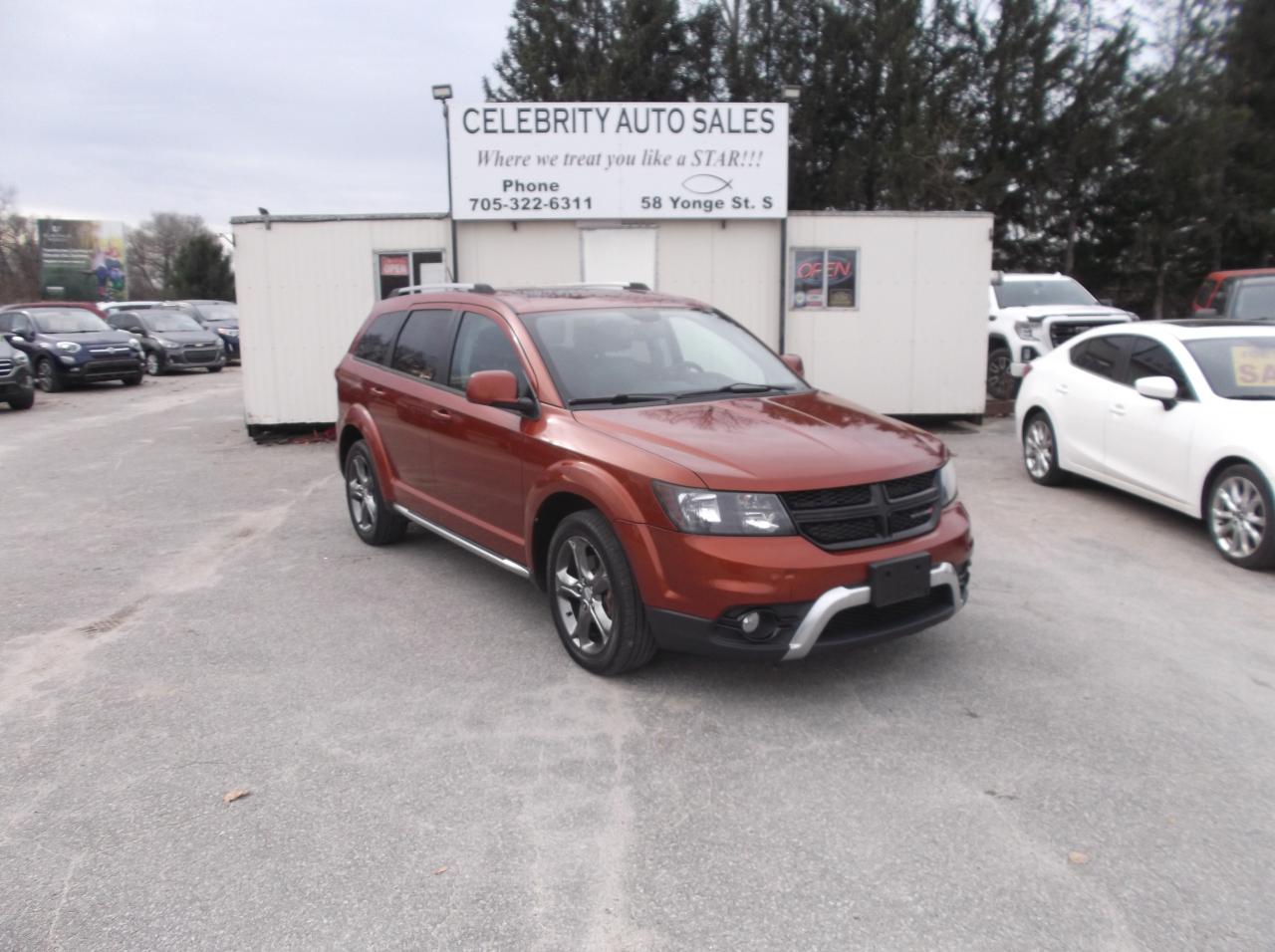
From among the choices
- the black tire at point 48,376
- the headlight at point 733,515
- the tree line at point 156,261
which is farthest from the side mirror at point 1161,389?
the tree line at point 156,261

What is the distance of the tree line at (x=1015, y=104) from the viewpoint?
1056 inches

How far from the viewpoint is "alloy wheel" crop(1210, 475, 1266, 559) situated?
246 inches

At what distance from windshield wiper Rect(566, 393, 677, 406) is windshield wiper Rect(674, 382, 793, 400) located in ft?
0.28

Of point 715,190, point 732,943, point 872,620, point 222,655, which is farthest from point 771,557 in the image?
point 715,190

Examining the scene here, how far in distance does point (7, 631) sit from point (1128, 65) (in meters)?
30.4

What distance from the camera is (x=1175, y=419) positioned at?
23.0 feet

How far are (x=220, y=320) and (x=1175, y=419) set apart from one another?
27.3 meters

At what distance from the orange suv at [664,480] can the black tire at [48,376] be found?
56.6 feet

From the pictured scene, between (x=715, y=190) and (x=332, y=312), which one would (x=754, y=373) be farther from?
(x=332, y=312)

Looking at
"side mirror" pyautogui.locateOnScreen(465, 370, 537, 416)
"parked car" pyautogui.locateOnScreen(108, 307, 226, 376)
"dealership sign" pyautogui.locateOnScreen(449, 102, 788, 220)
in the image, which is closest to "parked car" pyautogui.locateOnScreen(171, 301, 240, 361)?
"parked car" pyautogui.locateOnScreen(108, 307, 226, 376)

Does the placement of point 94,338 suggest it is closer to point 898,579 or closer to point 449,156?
point 449,156

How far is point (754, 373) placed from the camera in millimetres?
5605

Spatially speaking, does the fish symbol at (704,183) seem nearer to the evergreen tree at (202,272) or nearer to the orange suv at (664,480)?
the orange suv at (664,480)

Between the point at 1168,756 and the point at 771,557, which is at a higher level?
the point at 771,557
